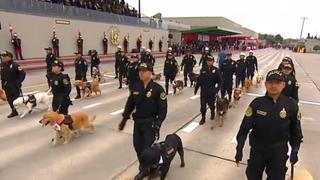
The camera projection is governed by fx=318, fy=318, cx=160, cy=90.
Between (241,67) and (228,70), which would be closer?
(228,70)

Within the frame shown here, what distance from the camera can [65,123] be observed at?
7.53 m

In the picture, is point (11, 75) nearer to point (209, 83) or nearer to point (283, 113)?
point (209, 83)

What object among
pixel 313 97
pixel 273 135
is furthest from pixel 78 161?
pixel 313 97

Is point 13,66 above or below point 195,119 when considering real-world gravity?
above

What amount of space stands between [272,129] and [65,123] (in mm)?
5100

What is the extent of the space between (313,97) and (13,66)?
1326 cm

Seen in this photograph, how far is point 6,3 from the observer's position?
21.5 m

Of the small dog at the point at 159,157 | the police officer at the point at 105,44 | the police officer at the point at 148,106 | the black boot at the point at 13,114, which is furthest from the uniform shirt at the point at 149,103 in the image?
the police officer at the point at 105,44

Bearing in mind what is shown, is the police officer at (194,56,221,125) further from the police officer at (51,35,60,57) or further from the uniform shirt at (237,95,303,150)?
the police officer at (51,35,60,57)

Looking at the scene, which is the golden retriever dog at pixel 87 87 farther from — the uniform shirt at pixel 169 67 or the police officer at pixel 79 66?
the uniform shirt at pixel 169 67

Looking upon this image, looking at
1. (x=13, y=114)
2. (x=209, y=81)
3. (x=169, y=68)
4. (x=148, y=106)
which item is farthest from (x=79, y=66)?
(x=148, y=106)

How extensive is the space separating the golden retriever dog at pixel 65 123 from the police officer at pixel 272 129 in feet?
15.0

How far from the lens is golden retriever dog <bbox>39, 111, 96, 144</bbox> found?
7.21m

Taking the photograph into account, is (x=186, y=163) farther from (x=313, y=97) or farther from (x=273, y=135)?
(x=313, y=97)
